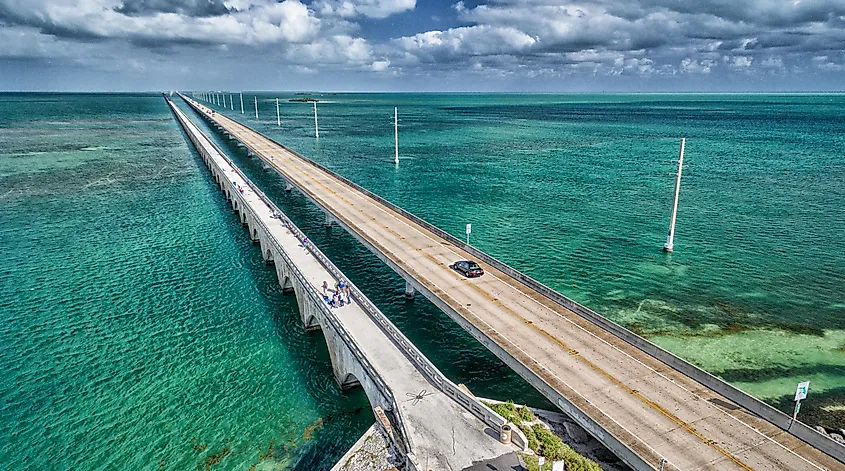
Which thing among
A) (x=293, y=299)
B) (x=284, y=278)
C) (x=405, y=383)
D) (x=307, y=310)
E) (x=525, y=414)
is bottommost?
(x=293, y=299)

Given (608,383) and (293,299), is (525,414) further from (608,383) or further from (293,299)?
(293,299)

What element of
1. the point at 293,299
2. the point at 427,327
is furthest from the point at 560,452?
the point at 293,299

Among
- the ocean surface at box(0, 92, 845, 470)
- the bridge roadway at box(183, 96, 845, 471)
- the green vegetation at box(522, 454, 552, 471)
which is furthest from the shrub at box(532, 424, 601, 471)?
the ocean surface at box(0, 92, 845, 470)

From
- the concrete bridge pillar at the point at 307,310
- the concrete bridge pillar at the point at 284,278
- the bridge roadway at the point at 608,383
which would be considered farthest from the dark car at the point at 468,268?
the concrete bridge pillar at the point at 284,278

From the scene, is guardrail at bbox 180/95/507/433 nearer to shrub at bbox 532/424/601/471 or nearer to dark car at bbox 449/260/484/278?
shrub at bbox 532/424/601/471

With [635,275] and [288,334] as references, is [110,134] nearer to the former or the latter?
[288,334]

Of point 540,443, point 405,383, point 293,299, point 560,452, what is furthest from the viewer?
point 293,299

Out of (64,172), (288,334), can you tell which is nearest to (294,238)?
(288,334)

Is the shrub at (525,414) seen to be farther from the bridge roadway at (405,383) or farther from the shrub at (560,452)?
the bridge roadway at (405,383)
